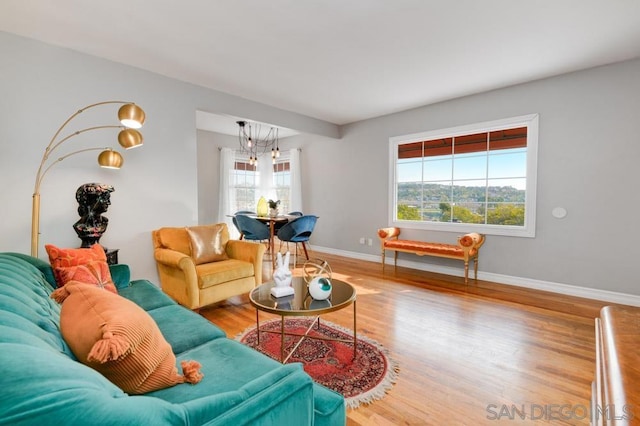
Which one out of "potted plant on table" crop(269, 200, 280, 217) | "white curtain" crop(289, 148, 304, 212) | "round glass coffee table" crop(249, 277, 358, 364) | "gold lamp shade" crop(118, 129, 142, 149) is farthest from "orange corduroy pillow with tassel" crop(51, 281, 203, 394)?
"white curtain" crop(289, 148, 304, 212)

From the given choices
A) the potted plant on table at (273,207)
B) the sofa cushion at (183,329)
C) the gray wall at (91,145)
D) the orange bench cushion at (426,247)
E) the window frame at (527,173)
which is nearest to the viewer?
the sofa cushion at (183,329)

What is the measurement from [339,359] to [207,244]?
1.94 metres

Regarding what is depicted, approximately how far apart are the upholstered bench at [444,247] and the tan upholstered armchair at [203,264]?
2.28 meters

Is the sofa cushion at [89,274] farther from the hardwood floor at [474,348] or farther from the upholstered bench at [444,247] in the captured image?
the upholstered bench at [444,247]

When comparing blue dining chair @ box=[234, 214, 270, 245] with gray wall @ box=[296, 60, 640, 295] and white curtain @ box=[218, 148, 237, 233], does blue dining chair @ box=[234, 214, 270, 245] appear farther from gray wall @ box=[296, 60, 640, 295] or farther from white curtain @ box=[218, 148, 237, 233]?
gray wall @ box=[296, 60, 640, 295]

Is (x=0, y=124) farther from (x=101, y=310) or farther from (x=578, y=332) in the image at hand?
(x=578, y=332)

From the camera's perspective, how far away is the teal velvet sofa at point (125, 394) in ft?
1.87

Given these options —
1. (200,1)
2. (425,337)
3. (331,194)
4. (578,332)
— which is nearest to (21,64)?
(200,1)

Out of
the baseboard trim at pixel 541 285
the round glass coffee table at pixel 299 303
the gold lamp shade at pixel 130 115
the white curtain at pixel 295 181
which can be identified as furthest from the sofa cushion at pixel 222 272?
the white curtain at pixel 295 181

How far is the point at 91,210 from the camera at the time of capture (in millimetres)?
2857

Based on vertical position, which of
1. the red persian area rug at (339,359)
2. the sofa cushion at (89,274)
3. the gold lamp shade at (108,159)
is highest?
the gold lamp shade at (108,159)

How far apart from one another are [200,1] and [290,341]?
273 centimetres

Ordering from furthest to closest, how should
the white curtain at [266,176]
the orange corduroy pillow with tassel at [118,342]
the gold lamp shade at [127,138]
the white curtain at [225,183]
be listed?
the white curtain at [266,176], the white curtain at [225,183], the gold lamp shade at [127,138], the orange corduroy pillow with tassel at [118,342]

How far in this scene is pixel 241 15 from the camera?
244 cm
